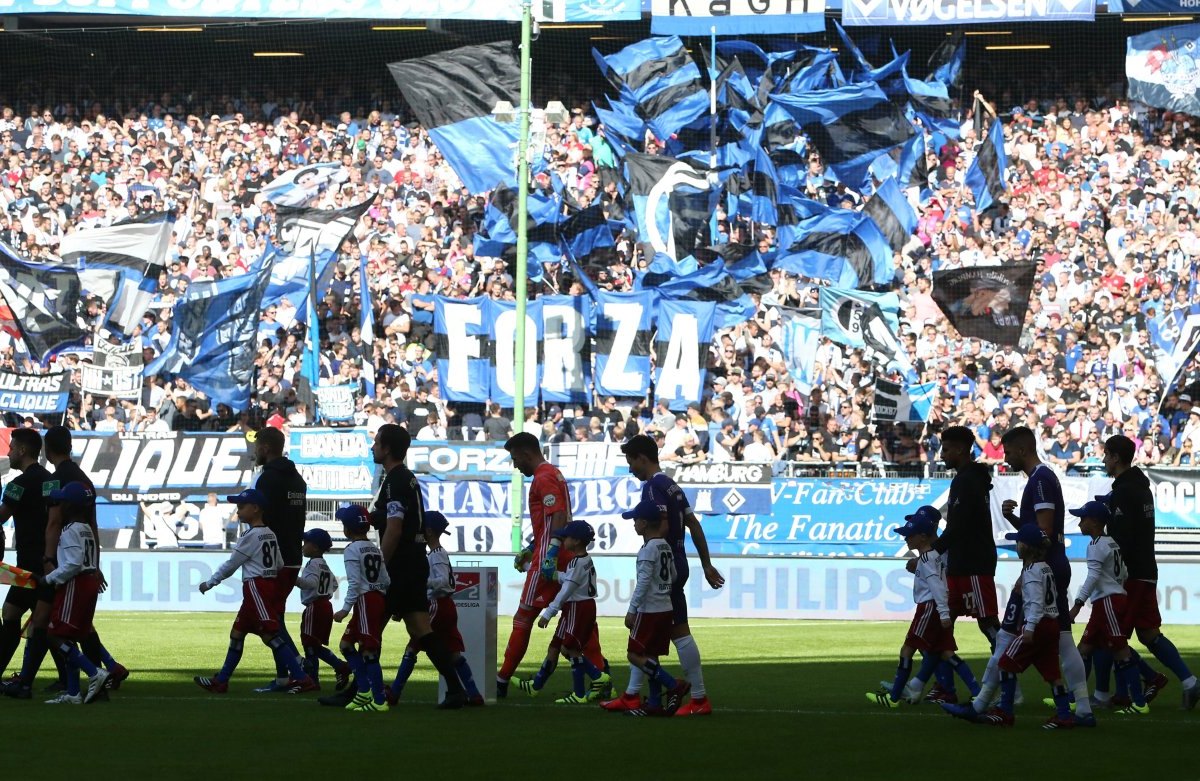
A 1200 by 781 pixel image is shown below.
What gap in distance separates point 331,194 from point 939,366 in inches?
502

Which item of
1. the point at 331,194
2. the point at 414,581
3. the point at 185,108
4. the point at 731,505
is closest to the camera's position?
the point at 414,581

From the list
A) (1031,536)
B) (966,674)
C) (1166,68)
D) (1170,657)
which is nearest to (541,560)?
(966,674)

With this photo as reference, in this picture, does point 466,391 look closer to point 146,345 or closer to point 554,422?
point 554,422

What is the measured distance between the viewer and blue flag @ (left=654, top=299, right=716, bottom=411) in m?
32.3

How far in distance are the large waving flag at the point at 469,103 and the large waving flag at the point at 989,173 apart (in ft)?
30.0

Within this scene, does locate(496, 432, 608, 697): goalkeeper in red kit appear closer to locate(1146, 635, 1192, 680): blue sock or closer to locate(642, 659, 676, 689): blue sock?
locate(642, 659, 676, 689): blue sock

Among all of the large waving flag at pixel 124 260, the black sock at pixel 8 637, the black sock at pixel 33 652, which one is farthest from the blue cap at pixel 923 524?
the large waving flag at pixel 124 260

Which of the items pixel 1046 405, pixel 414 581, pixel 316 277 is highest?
pixel 316 277

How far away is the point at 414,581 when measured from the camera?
40.6 feet

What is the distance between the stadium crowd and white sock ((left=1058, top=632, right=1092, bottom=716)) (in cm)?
1616

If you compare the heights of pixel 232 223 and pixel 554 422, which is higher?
pixel 232 223

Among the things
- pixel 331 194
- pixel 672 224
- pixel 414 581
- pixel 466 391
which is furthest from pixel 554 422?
pixel 414 581

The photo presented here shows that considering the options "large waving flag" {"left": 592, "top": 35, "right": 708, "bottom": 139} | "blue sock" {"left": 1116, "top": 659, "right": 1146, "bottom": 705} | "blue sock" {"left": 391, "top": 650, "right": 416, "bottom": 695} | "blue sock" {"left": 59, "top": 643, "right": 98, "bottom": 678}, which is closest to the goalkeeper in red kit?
"blue sock" {"left": 391, "top": 650, "right": 416, "bottom": 695}

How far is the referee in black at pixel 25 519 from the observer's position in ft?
42.8
